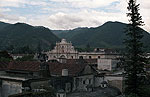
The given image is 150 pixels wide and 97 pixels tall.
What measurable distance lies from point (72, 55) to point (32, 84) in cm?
7481

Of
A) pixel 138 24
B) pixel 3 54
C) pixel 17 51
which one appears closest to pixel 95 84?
pixel 138 24

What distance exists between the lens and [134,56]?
26.8m

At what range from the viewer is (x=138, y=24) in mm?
27453

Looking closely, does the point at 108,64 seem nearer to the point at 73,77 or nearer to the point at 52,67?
the point at 52,67

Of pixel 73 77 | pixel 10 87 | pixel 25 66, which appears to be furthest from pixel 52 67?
pixel 10 87

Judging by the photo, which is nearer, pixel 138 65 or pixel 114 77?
pixel 138 65

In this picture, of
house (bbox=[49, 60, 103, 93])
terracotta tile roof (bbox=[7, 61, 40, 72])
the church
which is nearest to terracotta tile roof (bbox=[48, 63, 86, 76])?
house (bbox=[49, 60, 103, 93])

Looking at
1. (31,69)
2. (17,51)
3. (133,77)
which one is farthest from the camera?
(17,51)

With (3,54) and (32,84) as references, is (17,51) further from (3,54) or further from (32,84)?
(32,84)

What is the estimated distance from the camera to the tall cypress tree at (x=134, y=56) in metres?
26.1

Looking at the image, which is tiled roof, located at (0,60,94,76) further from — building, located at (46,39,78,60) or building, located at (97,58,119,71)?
building, located at (46,39,78,60)

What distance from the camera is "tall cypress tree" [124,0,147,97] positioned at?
26.1 m

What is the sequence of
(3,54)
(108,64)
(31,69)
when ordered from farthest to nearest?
(3,54), (108,64), (31,69)

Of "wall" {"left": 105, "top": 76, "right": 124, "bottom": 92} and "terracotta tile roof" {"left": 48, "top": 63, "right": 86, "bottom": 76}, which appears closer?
"terracotta tile roof" {"left": 48, "top": 63, "right": 86, "bottom": 76}
